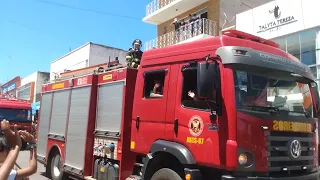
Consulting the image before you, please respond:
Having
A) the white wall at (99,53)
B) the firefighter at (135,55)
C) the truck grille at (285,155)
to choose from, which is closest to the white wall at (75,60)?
the white wall at (99,53)

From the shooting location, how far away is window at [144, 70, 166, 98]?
224 inches

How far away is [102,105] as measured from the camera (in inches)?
289

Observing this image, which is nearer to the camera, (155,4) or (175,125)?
(175,125)

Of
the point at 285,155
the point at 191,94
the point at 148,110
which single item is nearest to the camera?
the point at 285,155

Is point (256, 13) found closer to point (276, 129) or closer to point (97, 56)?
point (276, 129)

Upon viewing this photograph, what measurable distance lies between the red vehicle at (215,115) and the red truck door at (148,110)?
0.06 ft

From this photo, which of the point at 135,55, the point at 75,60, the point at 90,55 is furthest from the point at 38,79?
the point at 135,55

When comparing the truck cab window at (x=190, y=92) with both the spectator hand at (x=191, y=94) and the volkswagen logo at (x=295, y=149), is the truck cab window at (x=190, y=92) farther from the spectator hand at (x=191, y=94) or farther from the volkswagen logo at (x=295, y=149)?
the volkswagen logo at (x=295, y=149)

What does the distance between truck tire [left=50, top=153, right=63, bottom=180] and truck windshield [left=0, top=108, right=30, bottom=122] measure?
40.1 ft

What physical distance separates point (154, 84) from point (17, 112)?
17.1 metres

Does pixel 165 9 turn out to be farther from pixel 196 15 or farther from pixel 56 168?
pixel 56 168

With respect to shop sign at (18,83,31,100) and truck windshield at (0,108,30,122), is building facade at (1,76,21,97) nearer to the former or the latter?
shop sign at (18,83,31,100)

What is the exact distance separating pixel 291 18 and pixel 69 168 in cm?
926

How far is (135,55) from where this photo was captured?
7328 mm
